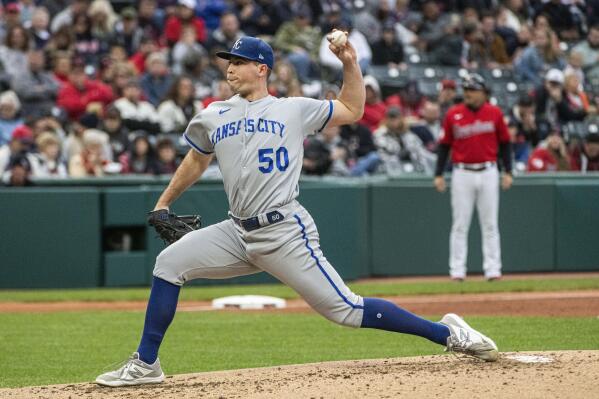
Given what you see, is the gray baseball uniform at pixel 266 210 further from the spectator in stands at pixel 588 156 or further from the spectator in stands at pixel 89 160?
the spectator in stands at pixel 588 156

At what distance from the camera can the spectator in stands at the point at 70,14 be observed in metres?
16.6

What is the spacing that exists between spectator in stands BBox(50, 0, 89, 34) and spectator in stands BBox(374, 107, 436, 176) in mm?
4786

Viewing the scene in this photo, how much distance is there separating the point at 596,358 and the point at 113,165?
8.31 m

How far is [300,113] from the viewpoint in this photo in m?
6.21

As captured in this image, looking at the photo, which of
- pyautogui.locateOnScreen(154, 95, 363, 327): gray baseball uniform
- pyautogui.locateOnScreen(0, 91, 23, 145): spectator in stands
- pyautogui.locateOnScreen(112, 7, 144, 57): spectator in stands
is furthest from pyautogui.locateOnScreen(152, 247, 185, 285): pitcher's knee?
pyautogui.locateOnScreen(112, 7, 144, 57): spectator in stands

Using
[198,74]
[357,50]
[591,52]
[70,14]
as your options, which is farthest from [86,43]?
[591,52]

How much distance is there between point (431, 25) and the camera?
755 inches

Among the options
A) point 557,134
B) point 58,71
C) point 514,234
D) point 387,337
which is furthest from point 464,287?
point 58,71

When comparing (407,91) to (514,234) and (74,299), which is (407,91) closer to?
(514,234)

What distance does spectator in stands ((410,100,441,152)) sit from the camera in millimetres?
15914

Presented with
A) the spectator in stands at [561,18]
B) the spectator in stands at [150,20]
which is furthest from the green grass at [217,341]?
the spectator in stands at [561,18]

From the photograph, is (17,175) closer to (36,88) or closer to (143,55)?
(36,88)

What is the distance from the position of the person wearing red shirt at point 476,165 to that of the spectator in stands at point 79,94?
5.02m

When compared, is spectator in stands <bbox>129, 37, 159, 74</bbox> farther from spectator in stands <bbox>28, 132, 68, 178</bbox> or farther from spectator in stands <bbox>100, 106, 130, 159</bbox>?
spectator in stands <bbox>28, 132, 68, 178</bbox>
